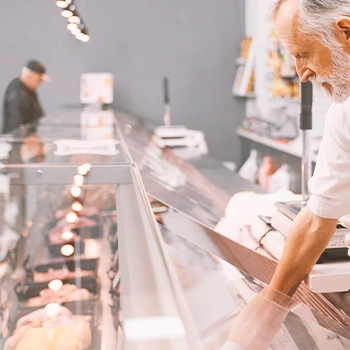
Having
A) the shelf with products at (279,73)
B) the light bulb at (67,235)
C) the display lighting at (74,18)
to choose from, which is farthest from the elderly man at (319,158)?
the shelf with products at (279,73)

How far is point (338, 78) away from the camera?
3.89 ft

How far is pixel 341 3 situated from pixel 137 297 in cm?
79

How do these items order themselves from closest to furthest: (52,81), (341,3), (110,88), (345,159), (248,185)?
(341,3), (345,159), (248,185), (110,88), (52,81)

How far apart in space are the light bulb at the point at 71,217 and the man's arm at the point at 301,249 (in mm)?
1691

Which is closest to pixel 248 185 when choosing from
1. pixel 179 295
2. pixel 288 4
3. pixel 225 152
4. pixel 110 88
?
pixel 288 4

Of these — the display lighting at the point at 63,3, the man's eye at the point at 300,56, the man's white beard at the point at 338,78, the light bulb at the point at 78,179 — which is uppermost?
the display lighting at the point at 63,3

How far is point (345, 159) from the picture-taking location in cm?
131

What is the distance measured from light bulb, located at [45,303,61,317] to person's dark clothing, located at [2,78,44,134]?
3.68 m

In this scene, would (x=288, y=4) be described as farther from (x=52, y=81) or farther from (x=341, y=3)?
(x=52, y=81)

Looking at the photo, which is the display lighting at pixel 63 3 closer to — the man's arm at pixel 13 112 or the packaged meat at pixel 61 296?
the packaged meat at pixel 61 296

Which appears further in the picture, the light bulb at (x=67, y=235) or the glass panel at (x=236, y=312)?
the light bulb at (x=67, y=235)

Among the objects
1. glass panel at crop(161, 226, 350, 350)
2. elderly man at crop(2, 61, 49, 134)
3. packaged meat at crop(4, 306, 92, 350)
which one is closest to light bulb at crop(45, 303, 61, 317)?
packaged meat at crop(4, 306, 92, 350)

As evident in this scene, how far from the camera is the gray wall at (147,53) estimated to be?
7.37 metres

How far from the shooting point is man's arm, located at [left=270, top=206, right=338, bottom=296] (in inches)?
50.3
